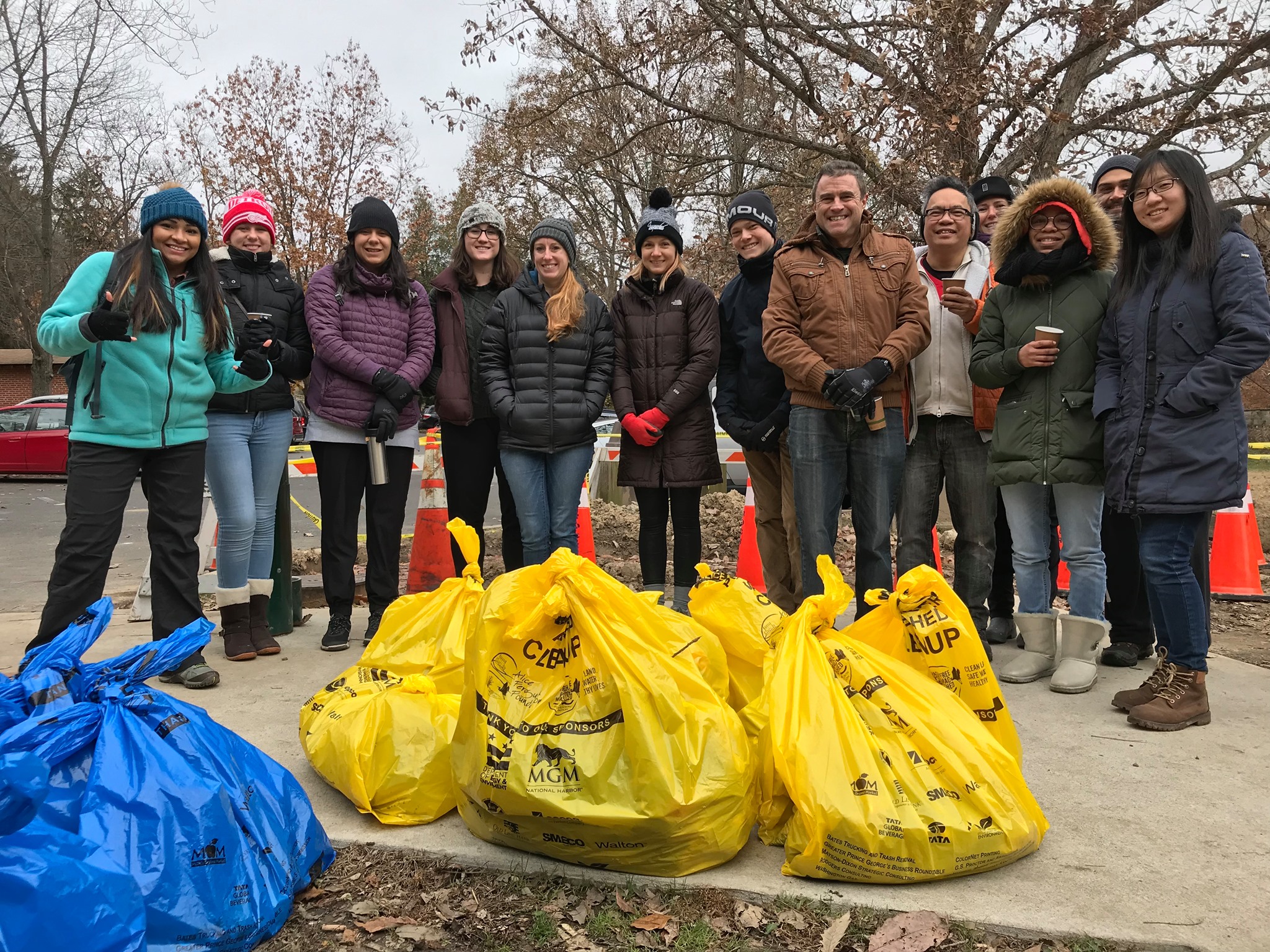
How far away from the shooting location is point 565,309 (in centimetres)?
445

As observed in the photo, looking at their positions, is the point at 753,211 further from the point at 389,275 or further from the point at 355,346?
the point at 355,346

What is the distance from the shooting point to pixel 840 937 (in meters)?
2.11

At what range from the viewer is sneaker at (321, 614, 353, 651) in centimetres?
445

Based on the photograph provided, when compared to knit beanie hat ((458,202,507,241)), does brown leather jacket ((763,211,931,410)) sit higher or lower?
lower

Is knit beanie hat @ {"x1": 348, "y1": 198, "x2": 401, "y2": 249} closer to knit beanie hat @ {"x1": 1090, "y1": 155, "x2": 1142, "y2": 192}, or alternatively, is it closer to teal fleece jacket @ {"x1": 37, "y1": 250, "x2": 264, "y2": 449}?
teal fleece jacket @ {"x1": 37, "y1": 250, "x2": 264, "y2": 449}

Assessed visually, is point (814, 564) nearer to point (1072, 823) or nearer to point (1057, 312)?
point (1057, 312)

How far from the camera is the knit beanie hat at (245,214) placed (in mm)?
4359

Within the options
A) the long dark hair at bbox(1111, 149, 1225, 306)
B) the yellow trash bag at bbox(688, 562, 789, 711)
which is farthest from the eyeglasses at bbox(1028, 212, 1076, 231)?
the yellow trash bag at bbox(688, 562, 789, 711)

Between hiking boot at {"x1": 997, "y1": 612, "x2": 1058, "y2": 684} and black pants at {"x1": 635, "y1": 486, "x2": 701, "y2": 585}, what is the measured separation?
1.54 meters

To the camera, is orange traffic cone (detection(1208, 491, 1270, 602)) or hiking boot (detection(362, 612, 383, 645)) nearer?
hiking boot (detection(362, 612, 383, 645))

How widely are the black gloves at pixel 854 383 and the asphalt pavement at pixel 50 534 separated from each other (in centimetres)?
306

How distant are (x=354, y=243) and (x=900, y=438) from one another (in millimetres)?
2736

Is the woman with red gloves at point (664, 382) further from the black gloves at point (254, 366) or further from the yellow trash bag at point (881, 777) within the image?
the yellow trash bag at point (881, 777)

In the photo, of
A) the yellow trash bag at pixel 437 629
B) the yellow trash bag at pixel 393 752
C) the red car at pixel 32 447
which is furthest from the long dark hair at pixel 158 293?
the red car at pixel 32 447
